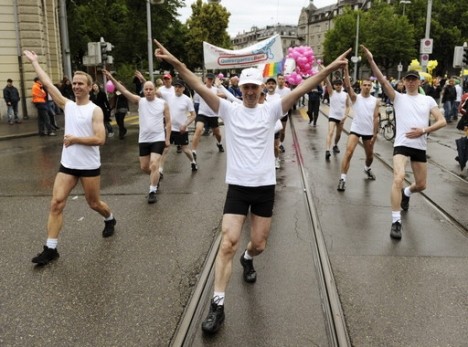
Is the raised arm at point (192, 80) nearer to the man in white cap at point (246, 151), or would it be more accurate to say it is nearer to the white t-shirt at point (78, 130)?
the man in white cap at point (246, 151)

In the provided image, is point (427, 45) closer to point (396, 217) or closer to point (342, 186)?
point (342, 186)

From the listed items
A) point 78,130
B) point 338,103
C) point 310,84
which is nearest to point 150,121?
point 78,130

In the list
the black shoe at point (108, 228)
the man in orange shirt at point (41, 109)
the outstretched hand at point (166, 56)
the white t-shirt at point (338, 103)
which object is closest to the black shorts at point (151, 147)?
the black shoe at point (108, 228)

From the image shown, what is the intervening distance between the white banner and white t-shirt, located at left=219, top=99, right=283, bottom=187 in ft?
45.4

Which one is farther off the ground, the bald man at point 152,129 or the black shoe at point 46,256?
the bald man at point 152,129

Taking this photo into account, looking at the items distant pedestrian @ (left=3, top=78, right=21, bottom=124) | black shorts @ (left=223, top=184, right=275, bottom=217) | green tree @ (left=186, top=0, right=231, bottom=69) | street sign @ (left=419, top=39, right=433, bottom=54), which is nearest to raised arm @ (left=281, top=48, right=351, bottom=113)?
Answer: black shorts @ (left=223, top=184, right=275, bottom=217)

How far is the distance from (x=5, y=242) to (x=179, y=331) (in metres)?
3.05

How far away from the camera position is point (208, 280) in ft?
14.9

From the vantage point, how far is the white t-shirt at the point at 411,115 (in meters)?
6.04

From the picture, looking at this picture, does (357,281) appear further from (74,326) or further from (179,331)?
(74,326)

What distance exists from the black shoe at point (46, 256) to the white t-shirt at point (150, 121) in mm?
2900

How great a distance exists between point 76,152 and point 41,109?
11875 mm

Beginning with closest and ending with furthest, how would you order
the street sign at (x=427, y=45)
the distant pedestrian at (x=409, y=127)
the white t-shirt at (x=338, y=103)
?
the distant pedestrian at (x=409, y=127)
the white t-shirt at (x=338, y=103)
the street sign at (x=427, y=45)

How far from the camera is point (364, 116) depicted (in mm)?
8648
